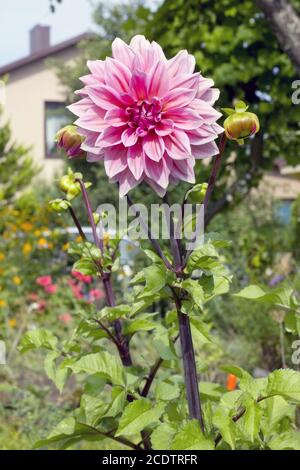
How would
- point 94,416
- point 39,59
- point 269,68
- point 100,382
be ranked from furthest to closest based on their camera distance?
point 39,59
point 269,68
point 100,382
point 94,416

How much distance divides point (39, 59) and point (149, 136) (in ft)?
64.6

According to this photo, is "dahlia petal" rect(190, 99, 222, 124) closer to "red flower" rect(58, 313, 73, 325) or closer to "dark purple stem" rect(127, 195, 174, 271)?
"dark purple stem" rect(127, 195, 174, 271)

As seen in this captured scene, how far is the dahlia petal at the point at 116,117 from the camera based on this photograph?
4.87 feet

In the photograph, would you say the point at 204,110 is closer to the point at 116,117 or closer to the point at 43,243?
the point at 116,117

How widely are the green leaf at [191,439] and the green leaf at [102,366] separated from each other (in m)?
0.30

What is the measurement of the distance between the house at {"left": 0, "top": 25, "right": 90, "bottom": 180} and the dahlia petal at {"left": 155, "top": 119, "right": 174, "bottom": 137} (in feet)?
59.9

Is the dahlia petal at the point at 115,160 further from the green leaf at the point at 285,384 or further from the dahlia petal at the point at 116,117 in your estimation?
the green leaf at the point at 285,384

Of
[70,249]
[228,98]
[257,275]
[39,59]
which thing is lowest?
[257,275]

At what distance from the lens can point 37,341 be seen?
200cm

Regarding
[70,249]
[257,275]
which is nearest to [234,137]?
[70,249]

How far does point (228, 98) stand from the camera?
6270 mm

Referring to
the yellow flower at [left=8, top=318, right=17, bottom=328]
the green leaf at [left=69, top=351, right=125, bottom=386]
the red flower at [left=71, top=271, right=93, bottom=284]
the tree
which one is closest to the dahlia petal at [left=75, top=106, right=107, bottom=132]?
the green leaf at [left=69, top=351, right=125, bottom=386]

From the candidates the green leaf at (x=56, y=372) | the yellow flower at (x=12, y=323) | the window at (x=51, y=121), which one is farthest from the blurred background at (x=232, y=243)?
the window at (x=51, y=121)
